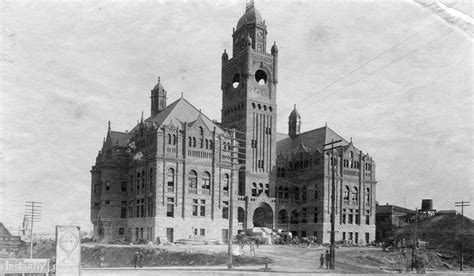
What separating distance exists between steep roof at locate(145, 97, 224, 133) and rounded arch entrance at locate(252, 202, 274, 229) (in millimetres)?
11466

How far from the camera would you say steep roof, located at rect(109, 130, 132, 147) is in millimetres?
59619

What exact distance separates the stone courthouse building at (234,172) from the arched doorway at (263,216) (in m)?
0.13

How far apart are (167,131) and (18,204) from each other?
85.6ft

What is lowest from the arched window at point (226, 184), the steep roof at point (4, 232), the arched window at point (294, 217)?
the arched window at point (294, 217)

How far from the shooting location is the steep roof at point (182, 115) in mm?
53847

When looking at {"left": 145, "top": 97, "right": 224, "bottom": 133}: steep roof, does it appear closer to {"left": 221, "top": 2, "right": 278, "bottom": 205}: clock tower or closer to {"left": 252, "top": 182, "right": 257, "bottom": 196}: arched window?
{"left": 221, "top": 2, "right": 278, "bottom": 205}: clock tower

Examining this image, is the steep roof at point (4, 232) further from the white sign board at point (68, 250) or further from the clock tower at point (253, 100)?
the clock tower at point (253, 100)

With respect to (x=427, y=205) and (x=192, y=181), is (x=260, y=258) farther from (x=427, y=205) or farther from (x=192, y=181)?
(x=427, y=205)

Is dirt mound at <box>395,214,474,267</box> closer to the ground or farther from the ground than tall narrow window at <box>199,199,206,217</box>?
closer to the ground

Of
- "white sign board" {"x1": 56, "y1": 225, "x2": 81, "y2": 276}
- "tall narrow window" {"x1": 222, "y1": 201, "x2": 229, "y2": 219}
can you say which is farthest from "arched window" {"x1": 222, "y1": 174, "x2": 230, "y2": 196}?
"white sign board" {"x1": 56, "y1": 225, "x2": 81, "y2": 276}

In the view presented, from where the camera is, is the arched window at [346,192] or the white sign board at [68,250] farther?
the arched window at [346,192]

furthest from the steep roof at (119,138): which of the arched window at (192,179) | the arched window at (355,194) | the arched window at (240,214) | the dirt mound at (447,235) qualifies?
the dirt mound at (447,235)

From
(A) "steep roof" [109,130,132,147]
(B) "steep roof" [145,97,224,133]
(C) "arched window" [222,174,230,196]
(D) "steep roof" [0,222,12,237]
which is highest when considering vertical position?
(B) "steep roof" [145,97,224,133]

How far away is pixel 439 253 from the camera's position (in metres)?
52.8
